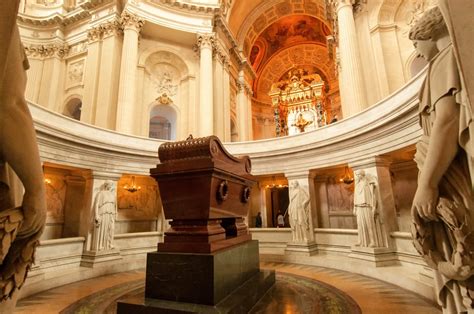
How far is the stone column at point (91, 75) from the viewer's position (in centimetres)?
1287

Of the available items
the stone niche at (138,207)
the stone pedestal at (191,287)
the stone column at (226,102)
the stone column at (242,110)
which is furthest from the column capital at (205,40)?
the stone pedestal at (191,287)

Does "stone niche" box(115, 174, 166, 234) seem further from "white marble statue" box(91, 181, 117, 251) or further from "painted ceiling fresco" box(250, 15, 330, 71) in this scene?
"painted ceiling fresco" box(250, 15, 330, 71)

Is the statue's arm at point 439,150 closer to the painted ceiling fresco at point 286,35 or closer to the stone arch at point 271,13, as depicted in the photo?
the stone arch at point 271,13

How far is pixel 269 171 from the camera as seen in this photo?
9.48m

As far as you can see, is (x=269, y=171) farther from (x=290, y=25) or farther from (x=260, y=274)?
(x=290, y=25)

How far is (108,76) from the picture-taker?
12.8 m

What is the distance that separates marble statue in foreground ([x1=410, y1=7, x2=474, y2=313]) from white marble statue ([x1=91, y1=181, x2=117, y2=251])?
7.63m

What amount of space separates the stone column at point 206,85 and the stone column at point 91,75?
210 inches

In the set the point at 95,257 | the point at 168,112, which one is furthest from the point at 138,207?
the point at 168,112

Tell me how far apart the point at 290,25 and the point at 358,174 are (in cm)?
2034

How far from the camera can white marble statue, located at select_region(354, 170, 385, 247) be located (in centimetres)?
652

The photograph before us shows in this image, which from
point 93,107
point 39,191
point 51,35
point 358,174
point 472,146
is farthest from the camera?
point 51,35

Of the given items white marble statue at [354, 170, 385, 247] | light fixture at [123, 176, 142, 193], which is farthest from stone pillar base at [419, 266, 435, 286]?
light fixture at [123, 176, 142, 193]

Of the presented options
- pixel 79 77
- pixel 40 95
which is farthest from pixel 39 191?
pixel 40 95
